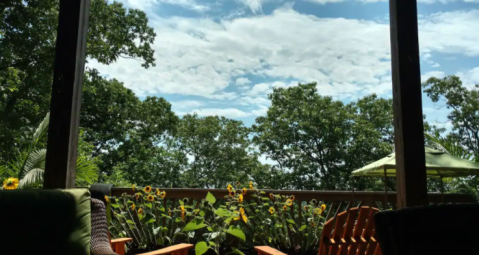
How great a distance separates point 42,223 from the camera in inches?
57.5

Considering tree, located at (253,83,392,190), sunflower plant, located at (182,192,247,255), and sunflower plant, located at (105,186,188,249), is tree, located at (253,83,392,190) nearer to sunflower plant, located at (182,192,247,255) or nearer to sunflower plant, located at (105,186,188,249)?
sunflower plant, located at (182,192,247,255)

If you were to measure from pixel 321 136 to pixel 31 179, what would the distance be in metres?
7.30

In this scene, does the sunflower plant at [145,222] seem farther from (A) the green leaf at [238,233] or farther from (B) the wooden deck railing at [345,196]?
(A) the green leaf at [238,233]

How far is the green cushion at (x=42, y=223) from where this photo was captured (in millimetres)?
1416

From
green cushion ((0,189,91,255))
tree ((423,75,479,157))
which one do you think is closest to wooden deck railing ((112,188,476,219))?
green cushion ((0,189,91,255))

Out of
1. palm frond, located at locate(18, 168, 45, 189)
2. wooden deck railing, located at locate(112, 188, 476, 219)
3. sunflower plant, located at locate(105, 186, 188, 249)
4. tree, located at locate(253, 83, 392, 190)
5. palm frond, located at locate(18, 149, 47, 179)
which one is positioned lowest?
sunflower plant, located at locate(105, 186, 188, 249)

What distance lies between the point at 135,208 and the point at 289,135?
22.7 feet

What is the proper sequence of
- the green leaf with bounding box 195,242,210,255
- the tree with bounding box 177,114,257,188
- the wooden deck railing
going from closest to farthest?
1. the green leaf with bounding box 195,242,210,255
2. the wooden deck railing
3. the tree with bounding box 177,114,257,188

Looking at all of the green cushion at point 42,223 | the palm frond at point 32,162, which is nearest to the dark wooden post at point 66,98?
the green cushion at point 42,223

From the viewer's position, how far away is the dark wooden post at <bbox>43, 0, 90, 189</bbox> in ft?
5.95

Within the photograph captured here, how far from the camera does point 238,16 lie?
9945 millimetres

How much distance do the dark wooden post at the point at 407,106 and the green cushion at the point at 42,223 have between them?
4.98 feet

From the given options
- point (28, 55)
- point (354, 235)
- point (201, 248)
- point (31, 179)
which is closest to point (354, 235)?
point (354, 235)

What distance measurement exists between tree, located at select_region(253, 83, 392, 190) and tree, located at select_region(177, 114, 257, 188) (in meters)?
0.61
